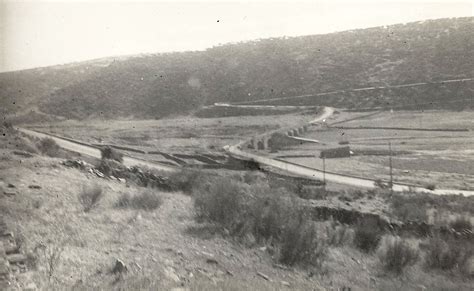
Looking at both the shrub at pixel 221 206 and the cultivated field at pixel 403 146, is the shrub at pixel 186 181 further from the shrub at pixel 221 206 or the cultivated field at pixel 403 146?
the cultivated field at pixel 403 146

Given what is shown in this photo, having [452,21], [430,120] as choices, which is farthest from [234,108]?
[452,21]

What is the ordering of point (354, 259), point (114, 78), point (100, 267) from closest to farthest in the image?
point (100, 267) → point (354, 259) → point (114, 78)

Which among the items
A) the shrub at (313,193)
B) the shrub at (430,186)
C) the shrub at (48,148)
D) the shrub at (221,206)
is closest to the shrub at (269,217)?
the shrub at (221,206)

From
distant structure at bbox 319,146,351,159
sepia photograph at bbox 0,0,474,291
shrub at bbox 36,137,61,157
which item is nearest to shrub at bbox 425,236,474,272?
sepia photograph at bbox 0,0,474,291

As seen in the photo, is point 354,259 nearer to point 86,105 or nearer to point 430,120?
point 430,120

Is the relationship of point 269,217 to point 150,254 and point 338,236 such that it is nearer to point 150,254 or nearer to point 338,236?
point 338,236

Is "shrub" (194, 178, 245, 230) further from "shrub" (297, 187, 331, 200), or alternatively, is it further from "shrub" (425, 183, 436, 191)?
"shrub" (425, 183, 436, 191)
